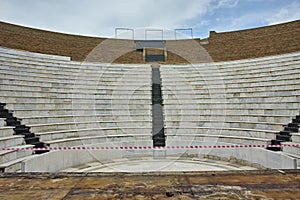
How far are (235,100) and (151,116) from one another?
2922 mm

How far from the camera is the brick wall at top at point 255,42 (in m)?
10.7

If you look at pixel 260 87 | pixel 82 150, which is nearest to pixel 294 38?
pixel 260 87

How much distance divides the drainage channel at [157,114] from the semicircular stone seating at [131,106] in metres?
0.17

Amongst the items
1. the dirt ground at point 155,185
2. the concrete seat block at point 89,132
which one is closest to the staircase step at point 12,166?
the dirt ground at point 155,185

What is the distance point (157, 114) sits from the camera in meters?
8.44

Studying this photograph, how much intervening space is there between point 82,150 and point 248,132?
459 cm

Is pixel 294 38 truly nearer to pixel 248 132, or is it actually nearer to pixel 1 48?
pixel 248 132

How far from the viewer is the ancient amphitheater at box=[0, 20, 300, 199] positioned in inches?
115

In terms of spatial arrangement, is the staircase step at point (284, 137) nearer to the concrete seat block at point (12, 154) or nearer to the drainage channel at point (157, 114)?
the drainage channel at point (157, 114)

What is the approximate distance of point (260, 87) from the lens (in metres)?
8.15

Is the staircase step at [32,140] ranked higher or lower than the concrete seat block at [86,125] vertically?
lower

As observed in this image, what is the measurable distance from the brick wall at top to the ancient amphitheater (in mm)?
52

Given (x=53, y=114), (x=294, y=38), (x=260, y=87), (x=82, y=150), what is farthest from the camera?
(x=294, y=38)

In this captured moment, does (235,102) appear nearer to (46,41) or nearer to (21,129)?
(21,129)
